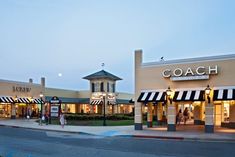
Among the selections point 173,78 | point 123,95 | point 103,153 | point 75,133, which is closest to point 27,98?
point 123,95

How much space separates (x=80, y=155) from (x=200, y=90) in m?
14.7

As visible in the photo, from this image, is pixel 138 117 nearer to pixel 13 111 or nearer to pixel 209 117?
pixel 209 117

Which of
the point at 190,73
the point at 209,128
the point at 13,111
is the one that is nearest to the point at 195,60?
the point at 190,73

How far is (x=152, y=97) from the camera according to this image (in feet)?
92.5

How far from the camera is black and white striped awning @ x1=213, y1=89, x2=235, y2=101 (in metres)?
24.7

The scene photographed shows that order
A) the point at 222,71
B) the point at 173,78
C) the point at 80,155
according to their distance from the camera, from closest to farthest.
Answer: the point at 80,155 → the point at 222,71 → the point at 173,78

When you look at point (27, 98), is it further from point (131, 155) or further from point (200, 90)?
point (131, 155)

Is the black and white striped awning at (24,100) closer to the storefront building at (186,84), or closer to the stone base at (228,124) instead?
the storefront building at (186,84)

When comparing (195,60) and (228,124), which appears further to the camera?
(228,124)

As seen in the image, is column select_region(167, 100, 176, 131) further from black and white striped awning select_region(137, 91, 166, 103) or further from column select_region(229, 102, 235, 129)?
column select_region(229, 102, 235, 129)

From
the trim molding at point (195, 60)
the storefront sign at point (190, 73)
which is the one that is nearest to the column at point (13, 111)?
the trim molding at point (195, 60)

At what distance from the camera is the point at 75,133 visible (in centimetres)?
2784

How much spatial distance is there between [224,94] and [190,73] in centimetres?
308

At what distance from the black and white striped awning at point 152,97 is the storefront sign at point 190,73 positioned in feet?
5.02
